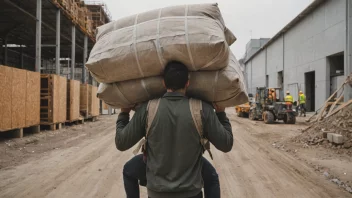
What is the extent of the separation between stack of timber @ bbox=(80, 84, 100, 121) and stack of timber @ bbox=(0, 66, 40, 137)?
656 centimetres

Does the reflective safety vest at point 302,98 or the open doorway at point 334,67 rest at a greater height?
the open doorway at point 334,67

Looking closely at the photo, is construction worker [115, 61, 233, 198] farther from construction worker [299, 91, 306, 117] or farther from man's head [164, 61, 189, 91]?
construction worker [299, 91, 306, 117]

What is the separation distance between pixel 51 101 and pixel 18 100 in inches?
103

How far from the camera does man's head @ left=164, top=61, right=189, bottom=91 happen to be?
7.12ft

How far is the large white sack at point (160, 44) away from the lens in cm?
220

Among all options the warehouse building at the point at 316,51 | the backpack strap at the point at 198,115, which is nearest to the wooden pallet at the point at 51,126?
the backpack strap at the point at 198,115

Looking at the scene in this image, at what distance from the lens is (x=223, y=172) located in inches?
246

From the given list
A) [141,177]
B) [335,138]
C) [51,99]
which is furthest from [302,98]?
[141,177]

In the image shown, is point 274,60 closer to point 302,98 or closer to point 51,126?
point 302,98

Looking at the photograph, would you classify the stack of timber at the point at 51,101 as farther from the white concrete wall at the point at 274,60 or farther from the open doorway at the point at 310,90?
the white concrete wall at the point at 274,60

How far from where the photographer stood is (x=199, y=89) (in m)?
2.39

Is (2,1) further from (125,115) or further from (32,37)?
(125,115)

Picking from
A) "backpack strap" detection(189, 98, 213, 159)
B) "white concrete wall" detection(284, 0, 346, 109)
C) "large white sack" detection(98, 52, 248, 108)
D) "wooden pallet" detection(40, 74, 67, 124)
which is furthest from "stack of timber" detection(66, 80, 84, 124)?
"white concrete wall" detection(284, 0, 346, 109)

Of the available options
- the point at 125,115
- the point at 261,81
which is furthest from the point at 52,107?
the point at 261,81
